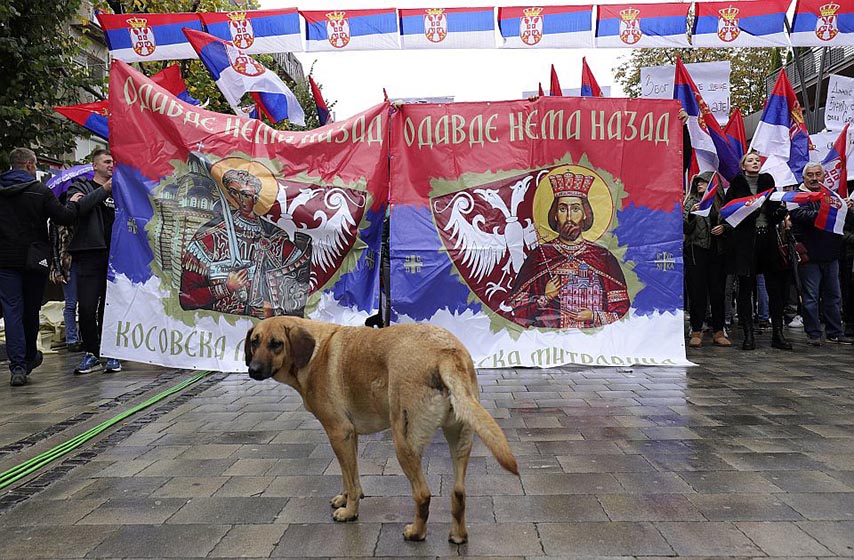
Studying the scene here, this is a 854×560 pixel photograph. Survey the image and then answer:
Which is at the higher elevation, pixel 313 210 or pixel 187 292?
pixel 313 210

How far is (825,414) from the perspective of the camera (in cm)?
538

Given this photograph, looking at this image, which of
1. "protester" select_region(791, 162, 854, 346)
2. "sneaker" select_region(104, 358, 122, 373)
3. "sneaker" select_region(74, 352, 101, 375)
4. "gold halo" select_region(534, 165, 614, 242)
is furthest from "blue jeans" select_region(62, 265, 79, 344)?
"protester" select_region(791, 162, 854, 346)

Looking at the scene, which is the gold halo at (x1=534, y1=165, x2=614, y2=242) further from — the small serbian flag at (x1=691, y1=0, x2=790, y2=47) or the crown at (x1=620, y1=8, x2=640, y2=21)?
the small serbian flag at (x1=691, y1=0, x2=790, y2=47)

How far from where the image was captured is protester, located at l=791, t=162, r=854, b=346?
908cm

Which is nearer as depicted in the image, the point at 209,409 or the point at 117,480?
the point at 117,480

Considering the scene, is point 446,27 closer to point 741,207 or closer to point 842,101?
point 741,207

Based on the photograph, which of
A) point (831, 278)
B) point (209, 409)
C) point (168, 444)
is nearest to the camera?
point (168, 444)

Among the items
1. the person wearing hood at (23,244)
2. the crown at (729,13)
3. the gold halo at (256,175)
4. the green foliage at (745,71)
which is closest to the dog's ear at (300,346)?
the gold halo at (256,175)

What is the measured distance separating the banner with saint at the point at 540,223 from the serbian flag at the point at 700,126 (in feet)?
2.13

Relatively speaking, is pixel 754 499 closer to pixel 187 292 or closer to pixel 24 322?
pixel 187 292

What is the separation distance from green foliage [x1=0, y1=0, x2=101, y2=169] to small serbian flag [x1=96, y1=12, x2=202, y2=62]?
1.49m

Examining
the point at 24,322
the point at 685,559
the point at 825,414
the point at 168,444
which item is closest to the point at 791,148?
the point at 825,414

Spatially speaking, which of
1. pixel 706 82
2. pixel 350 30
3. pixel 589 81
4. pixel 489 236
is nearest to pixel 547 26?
pixel 589 81

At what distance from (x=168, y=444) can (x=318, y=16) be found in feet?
28.5
